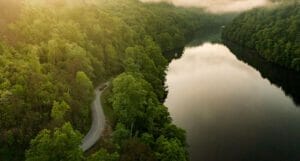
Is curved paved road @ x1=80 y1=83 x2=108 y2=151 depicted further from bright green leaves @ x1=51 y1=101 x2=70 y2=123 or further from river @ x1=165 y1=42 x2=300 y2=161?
river @ x1=165 y1=42 x2=300 y2=161

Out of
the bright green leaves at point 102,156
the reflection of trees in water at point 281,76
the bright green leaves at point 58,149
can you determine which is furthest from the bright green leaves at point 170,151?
the reflection of trees in water at point 281,76

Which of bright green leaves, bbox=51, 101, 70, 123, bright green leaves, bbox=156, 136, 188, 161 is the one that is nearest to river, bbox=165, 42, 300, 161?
bright green leaves, bbox=156, 136, 188, 161

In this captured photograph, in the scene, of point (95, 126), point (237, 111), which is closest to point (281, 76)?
point (237, 111)

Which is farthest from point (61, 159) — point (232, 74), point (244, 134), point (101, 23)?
point (232, 74)

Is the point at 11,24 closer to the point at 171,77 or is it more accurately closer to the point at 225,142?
the point at 225,142

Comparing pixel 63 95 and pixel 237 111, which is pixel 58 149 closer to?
pixel 63 95

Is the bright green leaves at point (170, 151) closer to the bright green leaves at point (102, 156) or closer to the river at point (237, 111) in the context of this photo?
the bright green leaves at point (102, 156)

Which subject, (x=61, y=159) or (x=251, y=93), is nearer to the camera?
(x=61, y=159)
